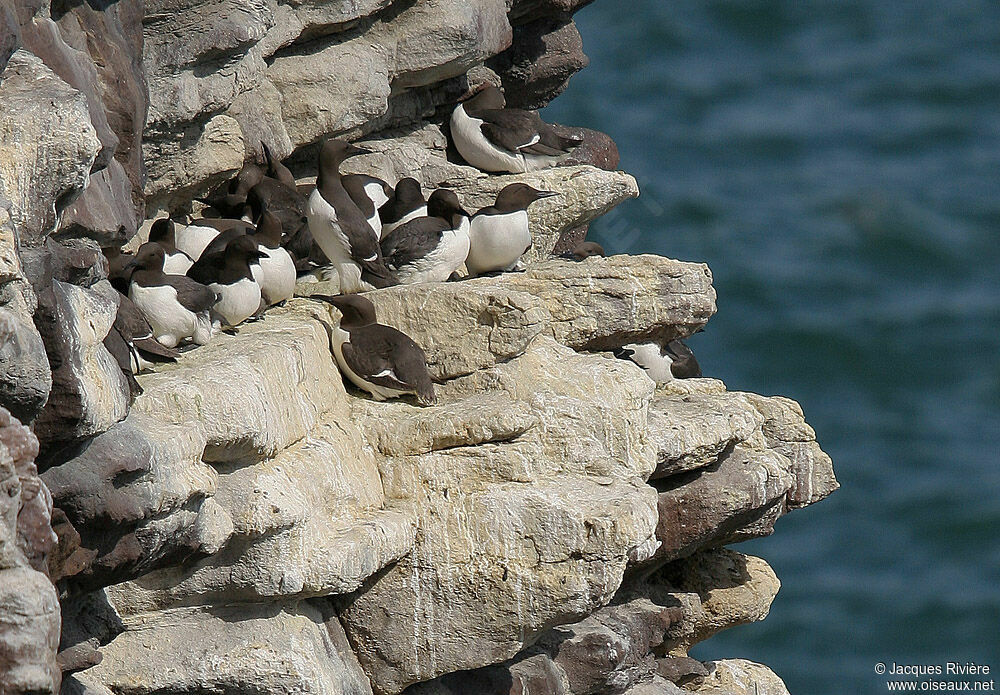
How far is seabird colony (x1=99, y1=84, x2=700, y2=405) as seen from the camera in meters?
6.18

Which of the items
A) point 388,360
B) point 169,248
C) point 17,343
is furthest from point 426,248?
point 17,343

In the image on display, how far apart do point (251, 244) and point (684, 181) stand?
1203 inches

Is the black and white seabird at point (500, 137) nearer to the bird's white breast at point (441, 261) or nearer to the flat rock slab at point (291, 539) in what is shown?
the bird's white breast at point (441, 261)

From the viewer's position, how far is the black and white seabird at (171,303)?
6.07m

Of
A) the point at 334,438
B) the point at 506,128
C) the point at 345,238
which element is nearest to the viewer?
the point at 334,438

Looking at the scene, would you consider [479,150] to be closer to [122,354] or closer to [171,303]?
[171,303]

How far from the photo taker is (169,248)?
6.74m

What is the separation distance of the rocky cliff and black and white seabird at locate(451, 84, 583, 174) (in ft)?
0.47

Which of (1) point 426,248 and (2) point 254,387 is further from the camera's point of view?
(1) point 426,248

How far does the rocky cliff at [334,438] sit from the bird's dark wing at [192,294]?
9.6 inches

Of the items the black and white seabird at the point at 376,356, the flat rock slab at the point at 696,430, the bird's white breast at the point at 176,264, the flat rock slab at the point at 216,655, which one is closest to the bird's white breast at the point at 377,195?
the black and white seabird at the point at 376,356

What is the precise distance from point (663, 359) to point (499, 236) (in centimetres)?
129

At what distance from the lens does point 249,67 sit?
24.4 ft

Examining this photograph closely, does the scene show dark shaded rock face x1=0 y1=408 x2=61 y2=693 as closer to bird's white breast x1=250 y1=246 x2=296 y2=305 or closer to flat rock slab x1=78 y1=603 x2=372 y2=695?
flat rock slab x1=78 y1=603 x2=372 y2=695
